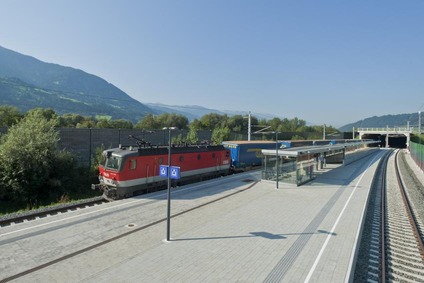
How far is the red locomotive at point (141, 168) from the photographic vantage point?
54.6 feet

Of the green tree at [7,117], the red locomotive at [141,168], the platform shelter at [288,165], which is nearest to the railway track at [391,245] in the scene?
the platform shelter at [288,165]

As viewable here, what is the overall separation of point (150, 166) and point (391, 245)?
13274 millimetres

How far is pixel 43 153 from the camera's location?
65.7 feet

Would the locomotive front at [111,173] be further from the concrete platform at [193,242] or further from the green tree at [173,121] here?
the green tree at [173,121]

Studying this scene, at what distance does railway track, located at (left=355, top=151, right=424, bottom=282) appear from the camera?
9078 mm

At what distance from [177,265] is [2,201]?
16706 mm

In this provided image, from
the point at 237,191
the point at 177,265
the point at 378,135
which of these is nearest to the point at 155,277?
the point at 177,265

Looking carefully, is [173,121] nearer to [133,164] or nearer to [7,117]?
[7,117]

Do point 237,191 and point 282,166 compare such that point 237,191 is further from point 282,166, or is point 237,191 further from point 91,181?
point 91,181

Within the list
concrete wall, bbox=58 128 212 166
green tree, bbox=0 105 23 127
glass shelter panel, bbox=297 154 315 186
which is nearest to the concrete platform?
glass shelter panel, bbox=297 154 315 186

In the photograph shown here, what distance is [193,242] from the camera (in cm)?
1054

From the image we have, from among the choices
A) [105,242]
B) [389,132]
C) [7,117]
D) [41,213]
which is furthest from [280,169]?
[389,132]

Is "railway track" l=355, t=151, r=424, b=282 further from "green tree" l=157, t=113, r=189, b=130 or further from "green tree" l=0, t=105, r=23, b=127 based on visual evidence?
"green tree" l=157, t=113, r=189, b=130

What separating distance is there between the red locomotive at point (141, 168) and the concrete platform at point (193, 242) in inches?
40.6
